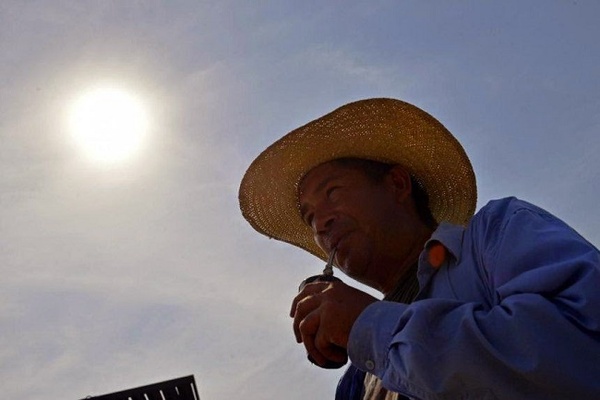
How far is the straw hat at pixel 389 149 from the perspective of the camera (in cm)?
359

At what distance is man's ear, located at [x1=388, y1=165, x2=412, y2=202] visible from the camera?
3344 millimetres

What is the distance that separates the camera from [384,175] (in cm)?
347

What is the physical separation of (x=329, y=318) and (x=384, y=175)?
1680mm

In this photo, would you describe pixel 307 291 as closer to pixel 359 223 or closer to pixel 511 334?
pixel 511 334

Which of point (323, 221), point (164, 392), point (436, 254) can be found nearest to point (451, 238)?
point (436, 254)

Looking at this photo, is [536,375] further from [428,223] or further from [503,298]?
[428,223]

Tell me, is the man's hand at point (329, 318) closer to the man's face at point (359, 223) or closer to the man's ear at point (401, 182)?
the man's face at point (359, 223)

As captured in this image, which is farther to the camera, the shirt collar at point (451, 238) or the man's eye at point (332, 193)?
the man's eye at point (332, 193)

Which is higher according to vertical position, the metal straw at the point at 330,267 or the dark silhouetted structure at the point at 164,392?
the dark silhouetted structure at the point at 164,392

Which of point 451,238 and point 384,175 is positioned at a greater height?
point 384,175

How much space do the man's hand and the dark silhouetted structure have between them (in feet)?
10.1

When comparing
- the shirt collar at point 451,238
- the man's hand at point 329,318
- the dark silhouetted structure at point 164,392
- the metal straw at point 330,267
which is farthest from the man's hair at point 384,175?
the dark silhouetted structure at point 164,392

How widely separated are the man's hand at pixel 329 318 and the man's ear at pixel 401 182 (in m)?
1.40

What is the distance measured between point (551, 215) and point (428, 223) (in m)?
1.21
